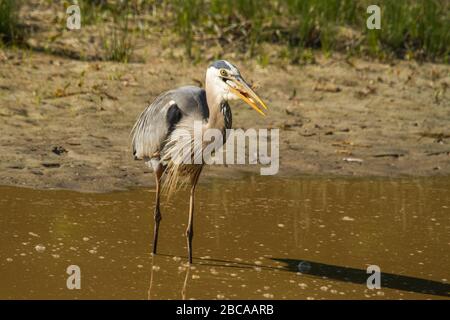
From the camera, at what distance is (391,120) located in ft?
32.7

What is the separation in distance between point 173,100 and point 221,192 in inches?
56.2

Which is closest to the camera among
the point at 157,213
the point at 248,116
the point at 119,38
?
the point at 157,213

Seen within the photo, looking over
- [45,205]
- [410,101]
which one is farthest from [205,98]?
[410,101]

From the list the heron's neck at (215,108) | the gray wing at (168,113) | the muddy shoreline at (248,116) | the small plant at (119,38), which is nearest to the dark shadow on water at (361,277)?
the heron's neck at (215,108)

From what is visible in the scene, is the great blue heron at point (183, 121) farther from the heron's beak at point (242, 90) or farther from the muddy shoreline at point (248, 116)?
the muddy shoreline at point (248, 116)

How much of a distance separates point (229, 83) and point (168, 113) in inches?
25.8

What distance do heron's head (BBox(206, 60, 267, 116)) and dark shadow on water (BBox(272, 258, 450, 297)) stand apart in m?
1.00

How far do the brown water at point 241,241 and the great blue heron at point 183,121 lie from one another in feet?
1.00

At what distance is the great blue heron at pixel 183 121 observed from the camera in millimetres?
6129

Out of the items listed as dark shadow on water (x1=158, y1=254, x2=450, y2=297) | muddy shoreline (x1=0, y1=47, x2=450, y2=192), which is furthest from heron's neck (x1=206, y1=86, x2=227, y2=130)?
muddy shoreline (x1=0, y1=47, x2=450, y2=192)

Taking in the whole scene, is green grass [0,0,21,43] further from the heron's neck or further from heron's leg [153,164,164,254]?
the heron's neck

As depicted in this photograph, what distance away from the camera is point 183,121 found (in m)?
6.58

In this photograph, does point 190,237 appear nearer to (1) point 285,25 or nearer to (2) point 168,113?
(2) point 168,113

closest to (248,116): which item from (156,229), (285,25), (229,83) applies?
(285,25)
